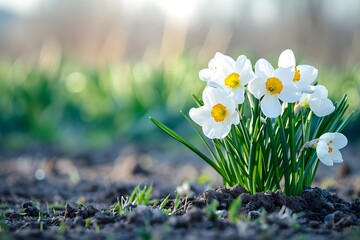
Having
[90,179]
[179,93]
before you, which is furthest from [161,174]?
Answer: [179,93]

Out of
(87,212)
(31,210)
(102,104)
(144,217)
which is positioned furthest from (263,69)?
(102,104)

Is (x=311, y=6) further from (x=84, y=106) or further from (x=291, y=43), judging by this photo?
(x=84, y=106)

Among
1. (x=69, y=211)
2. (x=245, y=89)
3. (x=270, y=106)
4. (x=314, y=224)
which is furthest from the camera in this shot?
(x=69, y=211)

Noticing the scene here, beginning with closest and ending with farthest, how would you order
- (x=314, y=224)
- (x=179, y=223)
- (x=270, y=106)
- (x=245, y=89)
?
(x=179, y=223), (x=314, y=224), (x=270, y=106), (x=245, y=89)

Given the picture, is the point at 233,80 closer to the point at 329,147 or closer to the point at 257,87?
the point at 257,87

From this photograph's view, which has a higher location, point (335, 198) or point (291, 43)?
point (291, 43)

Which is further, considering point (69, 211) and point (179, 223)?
point (69, 211)

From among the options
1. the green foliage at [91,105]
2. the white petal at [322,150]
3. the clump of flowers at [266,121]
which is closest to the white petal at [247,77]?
the clump of flowers at [266,121]
